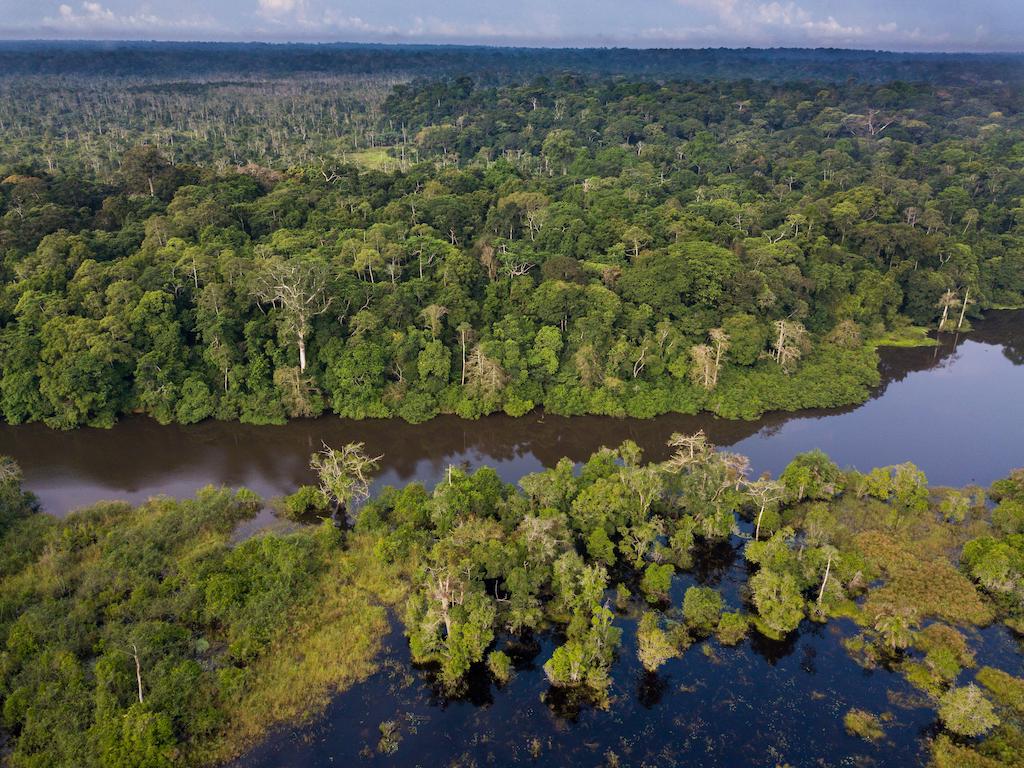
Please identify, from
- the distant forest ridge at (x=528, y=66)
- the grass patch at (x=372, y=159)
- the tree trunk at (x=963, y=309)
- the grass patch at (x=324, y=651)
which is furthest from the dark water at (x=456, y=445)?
the distant forest ridge at (x=528, y=66)

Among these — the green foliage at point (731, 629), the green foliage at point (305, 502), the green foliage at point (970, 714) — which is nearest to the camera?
the green foliage at point (970, 714)

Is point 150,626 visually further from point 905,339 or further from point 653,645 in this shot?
point 905,339

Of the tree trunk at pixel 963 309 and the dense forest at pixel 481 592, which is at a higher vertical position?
the tree trunk at pixel 963 309

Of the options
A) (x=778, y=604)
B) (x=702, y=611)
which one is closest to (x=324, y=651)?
(x=702, y=611)

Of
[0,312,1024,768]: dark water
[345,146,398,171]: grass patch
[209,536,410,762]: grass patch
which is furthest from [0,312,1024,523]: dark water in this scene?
[345,146,398,171]: grass patch

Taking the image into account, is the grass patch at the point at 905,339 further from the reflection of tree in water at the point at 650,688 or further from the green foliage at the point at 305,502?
the green foliage at the point at 305,502

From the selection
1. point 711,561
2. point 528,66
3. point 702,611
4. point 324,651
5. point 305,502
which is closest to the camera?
point 324,651
